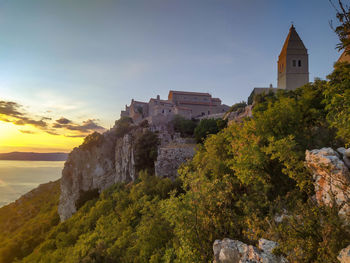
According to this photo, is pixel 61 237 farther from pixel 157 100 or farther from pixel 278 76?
pixel 278 76

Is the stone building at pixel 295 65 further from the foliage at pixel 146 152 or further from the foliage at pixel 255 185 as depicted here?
the foliage at pixel 255 185

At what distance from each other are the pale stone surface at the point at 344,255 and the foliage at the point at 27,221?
36.8 m

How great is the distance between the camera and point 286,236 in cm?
564

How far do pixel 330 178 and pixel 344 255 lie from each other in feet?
8.48

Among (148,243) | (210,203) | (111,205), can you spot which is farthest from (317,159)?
(111,205)

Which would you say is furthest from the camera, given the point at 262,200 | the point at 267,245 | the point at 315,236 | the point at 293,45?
the point at 293,45

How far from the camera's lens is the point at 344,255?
169 inches

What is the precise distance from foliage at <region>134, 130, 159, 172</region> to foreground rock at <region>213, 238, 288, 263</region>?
2089cm

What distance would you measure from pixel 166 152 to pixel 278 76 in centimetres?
2735

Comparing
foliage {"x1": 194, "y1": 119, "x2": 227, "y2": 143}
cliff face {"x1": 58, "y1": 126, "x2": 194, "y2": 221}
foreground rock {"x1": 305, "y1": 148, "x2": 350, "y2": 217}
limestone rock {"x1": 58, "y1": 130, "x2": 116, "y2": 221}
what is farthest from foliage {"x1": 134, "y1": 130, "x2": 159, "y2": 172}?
foreground rock {"x1": 305, "y1": 148, "x2": 350, "y2": 217}

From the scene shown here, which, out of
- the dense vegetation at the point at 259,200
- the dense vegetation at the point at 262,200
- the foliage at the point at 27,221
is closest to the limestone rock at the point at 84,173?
the foliage at the point at 27,221

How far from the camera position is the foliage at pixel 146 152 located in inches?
1082

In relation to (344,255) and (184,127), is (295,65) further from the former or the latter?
(344,255)

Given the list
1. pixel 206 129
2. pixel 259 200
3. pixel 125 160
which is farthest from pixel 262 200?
pixel 125 160
